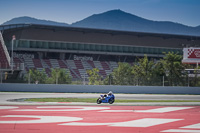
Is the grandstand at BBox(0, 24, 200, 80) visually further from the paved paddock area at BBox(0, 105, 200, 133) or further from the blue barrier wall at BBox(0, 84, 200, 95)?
the paved paddock area at BBox(0, 105, 200, 133)

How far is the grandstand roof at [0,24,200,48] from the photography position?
2849 inches

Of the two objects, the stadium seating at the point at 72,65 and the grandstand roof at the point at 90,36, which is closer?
the stadium seating at the point at 72,65

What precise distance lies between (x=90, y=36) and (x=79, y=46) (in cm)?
361

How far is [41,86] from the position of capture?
41406 mm

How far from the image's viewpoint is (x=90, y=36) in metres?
78.9

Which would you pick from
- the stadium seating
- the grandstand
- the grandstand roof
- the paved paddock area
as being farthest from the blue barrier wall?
the grandstand roof

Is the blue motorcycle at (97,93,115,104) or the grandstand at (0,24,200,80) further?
the grandstand at (0,24,200,80)

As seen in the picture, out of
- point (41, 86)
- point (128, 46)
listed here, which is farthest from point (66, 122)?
point (128, 46)

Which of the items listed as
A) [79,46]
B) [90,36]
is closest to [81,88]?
[79,46]

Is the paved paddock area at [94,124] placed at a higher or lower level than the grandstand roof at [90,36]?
lower

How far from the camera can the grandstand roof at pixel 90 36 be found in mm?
72375

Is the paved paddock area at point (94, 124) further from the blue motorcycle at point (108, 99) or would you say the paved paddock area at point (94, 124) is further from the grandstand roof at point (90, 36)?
the grandstand roof at point (90, 36)

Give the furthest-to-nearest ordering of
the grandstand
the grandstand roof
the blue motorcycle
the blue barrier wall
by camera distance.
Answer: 1. the grandstand roof
2. the grandstand
3. the blue barrier wall
4. the blue motorcycle

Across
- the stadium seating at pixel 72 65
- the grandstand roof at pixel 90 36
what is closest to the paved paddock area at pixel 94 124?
the stadium seating at pixel 72 65
